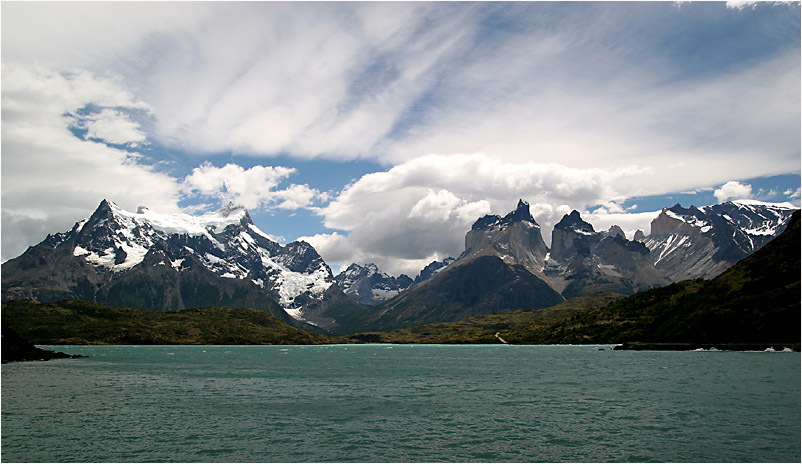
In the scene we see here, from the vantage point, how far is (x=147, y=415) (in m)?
88.6

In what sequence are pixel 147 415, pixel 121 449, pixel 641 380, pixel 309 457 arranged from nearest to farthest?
pixel 309 457 → pixel 121 449 → pixel 147 415 → pixel 641 380

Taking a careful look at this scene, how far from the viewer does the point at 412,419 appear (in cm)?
8262

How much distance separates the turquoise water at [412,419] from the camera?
62.5 metres

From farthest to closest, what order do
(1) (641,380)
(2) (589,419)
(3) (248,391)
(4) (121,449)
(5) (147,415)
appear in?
(1) (641,380) < (3) (248,391) < (5) (147,415) < (2) (589,419) < (4) (121,449)

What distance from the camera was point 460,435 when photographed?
232ft

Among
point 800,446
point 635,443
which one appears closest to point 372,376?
point 635,443

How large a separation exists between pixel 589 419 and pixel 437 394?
3775cm

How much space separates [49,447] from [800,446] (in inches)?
3470

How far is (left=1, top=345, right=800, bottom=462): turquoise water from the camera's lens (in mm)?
62531

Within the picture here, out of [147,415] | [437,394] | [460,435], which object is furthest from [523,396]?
[147,415]

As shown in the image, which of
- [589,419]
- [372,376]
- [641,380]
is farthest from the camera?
[372,376]

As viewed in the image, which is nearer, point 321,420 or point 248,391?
point 321,420

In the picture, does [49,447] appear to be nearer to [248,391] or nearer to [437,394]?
[248,391]

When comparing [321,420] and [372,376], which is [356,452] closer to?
[321,420]
